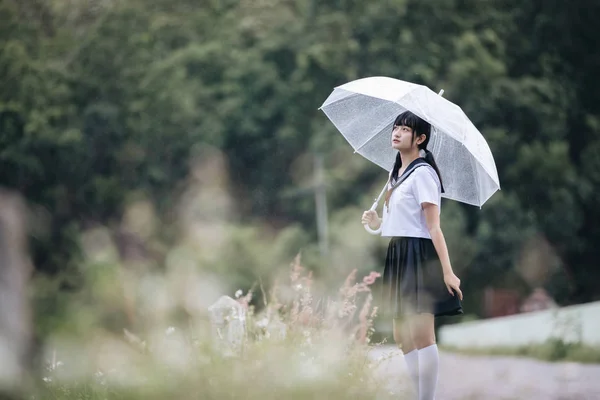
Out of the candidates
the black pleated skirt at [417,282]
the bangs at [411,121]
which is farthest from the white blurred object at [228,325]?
the bangs at [411,121]

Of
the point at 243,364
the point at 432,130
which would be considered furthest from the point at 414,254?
the point at 243,364

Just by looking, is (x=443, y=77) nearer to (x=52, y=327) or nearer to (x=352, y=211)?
(x=352, y=211)

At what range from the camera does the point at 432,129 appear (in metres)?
4.86

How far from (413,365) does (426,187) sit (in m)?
0.82

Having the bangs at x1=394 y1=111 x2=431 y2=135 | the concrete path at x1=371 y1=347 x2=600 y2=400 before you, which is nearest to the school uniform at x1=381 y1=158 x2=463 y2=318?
the bangs at x1=394 y1=111 x2=431 y2=135

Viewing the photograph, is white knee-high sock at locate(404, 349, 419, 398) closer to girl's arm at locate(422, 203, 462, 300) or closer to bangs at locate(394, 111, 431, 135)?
girl's arm at locate(422, 203, 462, 300)

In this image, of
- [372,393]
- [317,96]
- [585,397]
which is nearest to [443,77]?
Result: [317,96]

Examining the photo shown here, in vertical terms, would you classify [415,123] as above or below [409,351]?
above

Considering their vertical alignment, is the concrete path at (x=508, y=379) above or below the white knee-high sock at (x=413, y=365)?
below

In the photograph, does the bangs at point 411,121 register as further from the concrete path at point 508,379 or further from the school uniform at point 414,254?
the concrete path at point 508,379

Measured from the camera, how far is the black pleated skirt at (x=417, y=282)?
13.8ft

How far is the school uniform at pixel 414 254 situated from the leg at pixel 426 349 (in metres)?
0.05

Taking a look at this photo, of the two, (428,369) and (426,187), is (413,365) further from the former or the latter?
(426,187)

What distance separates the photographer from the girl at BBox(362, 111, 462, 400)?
13.7ft
